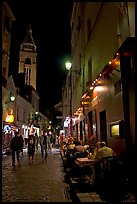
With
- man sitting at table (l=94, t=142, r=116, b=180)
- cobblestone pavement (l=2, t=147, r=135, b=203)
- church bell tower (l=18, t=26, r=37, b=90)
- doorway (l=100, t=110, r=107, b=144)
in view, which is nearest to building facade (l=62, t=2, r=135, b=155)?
doorway (l=100, t=110, r=107, b=144)

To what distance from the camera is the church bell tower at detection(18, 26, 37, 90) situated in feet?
196

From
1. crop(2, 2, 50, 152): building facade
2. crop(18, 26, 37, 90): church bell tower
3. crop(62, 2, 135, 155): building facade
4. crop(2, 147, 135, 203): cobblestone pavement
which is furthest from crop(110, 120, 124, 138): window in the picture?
crop(18, 26, 37, 90): church bell tower

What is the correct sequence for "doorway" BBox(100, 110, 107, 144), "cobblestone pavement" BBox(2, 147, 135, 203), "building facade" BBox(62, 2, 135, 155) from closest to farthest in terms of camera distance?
"cobblestone pavement" BBox(2, 147, 135, 203)
"building facade" BBox(62, 2, 135, 155)
"doorway" BBox(100, 110, 107, 144)

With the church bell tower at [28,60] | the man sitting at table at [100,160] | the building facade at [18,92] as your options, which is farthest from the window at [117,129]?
the church bell tower at [28,60]

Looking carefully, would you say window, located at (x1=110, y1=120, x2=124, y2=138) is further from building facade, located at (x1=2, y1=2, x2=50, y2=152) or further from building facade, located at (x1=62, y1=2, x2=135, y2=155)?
building facade, located at (x1=2, y1=2, x2=50, y2=152)

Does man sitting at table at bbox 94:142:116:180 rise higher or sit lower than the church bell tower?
lower

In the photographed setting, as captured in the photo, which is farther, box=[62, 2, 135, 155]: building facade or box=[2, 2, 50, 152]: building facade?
box=[2, 2, 50, 152]: building facade

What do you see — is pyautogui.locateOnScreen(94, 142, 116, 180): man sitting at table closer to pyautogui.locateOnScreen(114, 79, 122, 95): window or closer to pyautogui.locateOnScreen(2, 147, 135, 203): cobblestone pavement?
pyautogui.locateOnScreen(2, 147, 135, 203): cobblestone pavement

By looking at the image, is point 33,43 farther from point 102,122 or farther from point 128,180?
point 128,180

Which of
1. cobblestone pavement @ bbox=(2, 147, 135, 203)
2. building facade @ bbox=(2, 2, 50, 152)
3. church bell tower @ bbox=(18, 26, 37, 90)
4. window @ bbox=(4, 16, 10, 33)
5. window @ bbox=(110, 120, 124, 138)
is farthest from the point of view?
church bell tower @ bbox=(18, 26, 37, 90)

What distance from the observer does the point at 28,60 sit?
61.2m

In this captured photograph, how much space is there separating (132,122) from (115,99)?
6.60 feet

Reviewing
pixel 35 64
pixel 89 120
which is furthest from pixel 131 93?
pixel 35 64

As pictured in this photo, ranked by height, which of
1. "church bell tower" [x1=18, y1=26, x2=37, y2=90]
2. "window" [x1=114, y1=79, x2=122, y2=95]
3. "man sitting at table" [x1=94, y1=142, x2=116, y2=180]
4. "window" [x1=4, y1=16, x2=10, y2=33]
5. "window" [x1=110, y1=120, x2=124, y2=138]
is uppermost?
"church bell tower" [x1=18, y1=26, x2=37, y2=90]
